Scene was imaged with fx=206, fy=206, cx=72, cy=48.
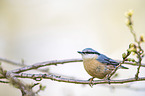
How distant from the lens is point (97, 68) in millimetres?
2387

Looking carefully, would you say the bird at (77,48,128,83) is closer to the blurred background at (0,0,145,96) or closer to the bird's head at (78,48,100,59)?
the bird's head at (78,48,100,59)

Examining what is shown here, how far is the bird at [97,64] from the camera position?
2297 mm

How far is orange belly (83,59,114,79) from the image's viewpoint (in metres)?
2.29

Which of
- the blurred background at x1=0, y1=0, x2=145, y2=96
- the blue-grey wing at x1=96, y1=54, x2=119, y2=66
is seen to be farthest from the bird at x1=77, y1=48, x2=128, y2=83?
the blurred background at x1=0, y1=0, x2=145, y2=96

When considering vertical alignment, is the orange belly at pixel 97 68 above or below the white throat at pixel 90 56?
below

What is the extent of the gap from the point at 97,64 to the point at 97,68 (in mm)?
148

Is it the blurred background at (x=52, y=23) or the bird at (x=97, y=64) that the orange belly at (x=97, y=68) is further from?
the blurred background at (x=52, y=23)

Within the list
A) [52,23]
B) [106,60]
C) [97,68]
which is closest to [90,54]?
[106,60]

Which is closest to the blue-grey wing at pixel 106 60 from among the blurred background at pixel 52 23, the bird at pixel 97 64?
the bird at pixel 97 64

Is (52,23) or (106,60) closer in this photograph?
(106,60)

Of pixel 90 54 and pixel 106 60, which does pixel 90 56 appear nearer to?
pixel 90 54

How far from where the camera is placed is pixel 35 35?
20.9 ft

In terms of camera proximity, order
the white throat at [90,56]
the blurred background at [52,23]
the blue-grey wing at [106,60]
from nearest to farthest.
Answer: the blue-grey wing at [106,60]
the white throat at [90,56]
the blurred background at [52,23]

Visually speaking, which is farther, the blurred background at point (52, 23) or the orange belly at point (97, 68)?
the blurred background at point (52, 23)
